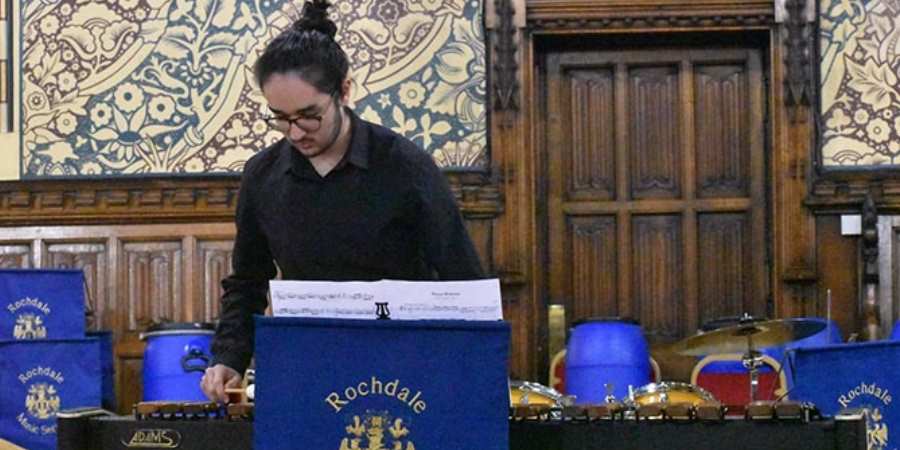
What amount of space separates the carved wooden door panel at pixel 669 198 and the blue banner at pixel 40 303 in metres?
2.36

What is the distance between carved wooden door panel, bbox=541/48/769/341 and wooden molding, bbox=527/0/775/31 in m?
0.22

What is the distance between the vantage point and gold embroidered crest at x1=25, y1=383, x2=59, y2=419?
252 inches

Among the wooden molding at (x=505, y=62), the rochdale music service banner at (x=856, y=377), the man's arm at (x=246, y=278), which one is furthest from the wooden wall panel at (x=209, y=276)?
the man's arm at (x=246, y=278)

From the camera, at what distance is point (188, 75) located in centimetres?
776

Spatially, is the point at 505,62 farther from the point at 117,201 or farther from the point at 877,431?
the point at 877,431

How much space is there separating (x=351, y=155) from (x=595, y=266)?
450 cm

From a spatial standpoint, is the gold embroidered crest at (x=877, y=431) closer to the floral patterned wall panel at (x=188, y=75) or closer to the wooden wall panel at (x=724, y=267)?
the wooden wall panel at (x=724, y=267)

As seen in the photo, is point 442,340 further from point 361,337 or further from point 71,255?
point 71,255

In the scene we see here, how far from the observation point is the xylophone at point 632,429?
275cm

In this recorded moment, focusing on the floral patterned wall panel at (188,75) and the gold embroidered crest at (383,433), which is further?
the floral patterned wall panel at (188,75)

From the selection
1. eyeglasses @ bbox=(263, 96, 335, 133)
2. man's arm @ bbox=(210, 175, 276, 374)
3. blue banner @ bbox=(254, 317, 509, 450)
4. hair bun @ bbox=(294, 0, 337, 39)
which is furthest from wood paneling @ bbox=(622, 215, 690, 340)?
blue banner @ bbox=(254, 317, 509, 450)

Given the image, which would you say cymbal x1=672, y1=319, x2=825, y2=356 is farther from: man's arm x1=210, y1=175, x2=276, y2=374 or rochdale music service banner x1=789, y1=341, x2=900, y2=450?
man's arm x1=210, y1=175, x2=276, y2=374

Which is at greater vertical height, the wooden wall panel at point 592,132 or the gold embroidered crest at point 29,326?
the wooden wall panel at point 592,132

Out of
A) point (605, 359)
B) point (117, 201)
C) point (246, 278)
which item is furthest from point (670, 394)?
point (117, 201)
